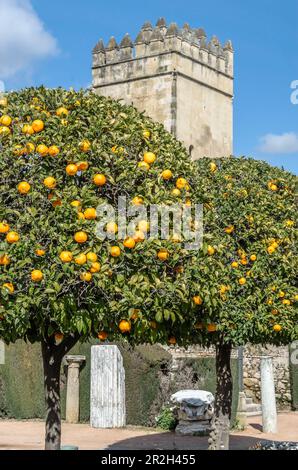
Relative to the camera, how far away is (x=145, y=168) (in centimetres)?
927

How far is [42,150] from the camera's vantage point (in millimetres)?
8828

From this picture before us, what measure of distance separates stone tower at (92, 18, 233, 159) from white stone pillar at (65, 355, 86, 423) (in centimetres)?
2085

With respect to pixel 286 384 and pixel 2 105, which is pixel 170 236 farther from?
pixel 286 384

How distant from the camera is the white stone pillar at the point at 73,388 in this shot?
71.5ft

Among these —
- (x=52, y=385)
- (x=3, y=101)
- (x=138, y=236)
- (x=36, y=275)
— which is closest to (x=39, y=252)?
(x=36, y=275)

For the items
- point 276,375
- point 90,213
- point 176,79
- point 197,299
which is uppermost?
point 176,79

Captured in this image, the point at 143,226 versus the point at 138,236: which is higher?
the point at 143,226

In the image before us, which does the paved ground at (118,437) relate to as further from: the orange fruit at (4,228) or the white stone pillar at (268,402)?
the orange fruit at (4,228)

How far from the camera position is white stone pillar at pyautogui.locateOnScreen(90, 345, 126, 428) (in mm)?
20844

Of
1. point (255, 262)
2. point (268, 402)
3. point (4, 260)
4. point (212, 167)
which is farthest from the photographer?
point (268, 402)

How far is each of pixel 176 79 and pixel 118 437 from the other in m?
27.0

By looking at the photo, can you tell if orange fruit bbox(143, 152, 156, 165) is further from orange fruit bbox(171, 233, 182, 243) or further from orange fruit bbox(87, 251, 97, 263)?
orange fruit bbox(87, 251, 97, 263)

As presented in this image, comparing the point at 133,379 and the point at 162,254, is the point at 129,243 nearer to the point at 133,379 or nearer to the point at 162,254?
the point at 162,254
